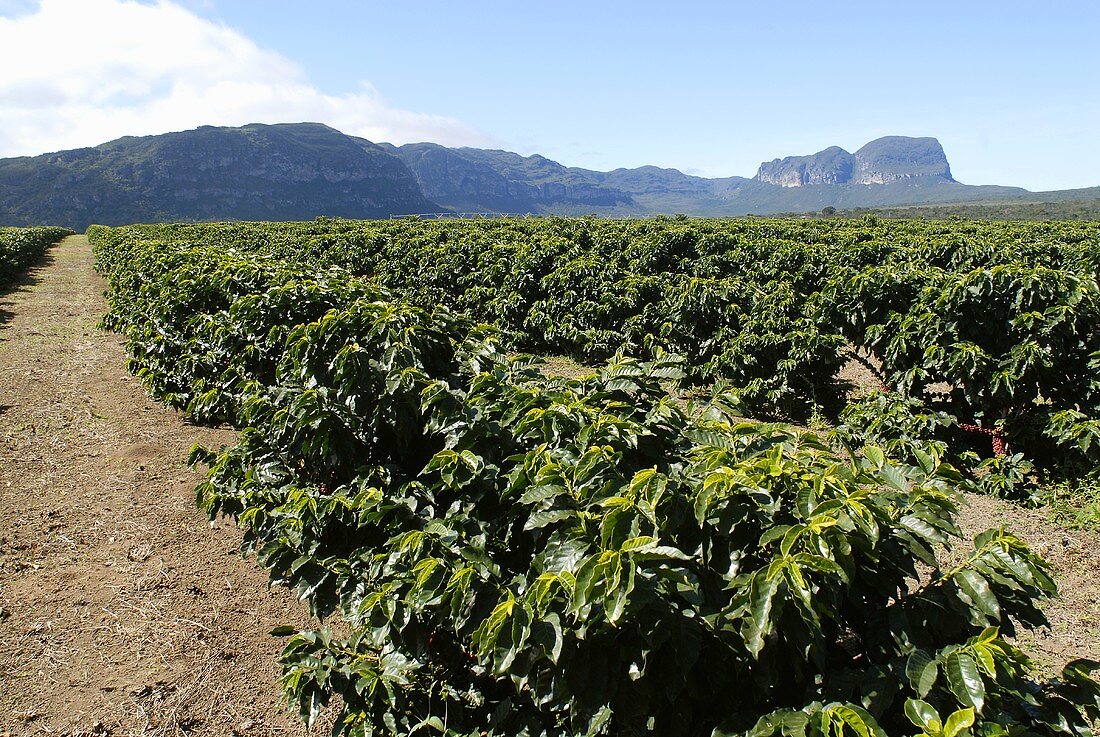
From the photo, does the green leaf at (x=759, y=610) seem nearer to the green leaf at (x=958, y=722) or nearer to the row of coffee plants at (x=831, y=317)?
the green leaf at (x=958, y=722)

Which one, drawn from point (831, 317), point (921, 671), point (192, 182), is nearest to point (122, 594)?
point (921, 671)

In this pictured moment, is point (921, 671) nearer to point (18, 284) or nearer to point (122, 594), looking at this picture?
point (122, 594)

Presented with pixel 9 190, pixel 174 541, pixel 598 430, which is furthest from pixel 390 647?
pixel 9 190

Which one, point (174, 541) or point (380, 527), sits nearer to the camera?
point (380, 527)

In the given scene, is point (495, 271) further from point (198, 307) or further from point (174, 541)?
point (174, 541)

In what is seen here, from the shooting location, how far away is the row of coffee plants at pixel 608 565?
1.77 metres

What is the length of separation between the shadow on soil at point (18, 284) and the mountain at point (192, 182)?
11070 cm

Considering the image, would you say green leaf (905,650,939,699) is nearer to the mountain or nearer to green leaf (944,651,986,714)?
green leaf (944,651,986,714)

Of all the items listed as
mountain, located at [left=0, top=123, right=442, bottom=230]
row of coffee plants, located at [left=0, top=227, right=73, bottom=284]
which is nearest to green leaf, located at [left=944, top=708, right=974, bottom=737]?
row of coffee plants, located at [left=0, top=227, right=73, bottom=284]

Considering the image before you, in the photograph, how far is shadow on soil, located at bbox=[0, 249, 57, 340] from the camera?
1392 centimetres

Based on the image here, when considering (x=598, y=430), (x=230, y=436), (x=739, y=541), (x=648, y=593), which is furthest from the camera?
(x=230, y=436)

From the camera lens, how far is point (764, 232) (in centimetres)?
2178

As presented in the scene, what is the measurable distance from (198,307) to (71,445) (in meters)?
1.89

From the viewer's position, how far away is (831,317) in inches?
315
